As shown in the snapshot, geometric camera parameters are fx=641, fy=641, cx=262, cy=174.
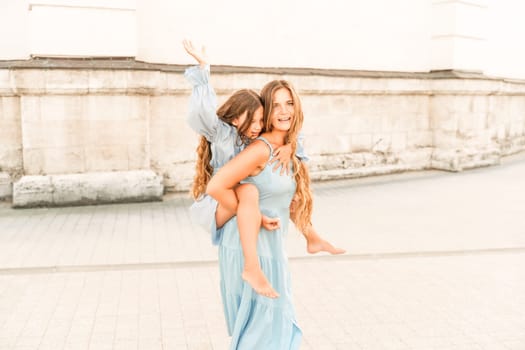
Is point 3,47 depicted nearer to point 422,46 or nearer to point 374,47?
point 374,47

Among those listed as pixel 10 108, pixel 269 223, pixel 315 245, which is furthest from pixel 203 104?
pixel 10 108

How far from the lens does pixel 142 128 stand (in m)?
8.46

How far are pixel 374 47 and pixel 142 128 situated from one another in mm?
4908

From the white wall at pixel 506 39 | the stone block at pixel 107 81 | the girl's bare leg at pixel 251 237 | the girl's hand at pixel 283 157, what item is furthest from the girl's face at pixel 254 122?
the white wall at pixel 506 39

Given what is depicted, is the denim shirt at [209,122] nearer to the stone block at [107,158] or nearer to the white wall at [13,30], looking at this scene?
the stone block at [107,158]

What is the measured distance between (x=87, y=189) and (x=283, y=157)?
5561 millimetres

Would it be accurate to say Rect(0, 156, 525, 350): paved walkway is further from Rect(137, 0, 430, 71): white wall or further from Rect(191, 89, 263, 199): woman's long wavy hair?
Rect(137, 0, 430, 71): white wall

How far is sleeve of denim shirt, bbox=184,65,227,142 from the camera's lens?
2.91m

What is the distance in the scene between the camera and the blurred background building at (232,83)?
8.08 meters

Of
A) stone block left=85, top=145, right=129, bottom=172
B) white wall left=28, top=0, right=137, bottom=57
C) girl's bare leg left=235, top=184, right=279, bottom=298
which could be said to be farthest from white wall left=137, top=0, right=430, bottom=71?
girl's bare leg left=235, top=184, right=279, bottom=298

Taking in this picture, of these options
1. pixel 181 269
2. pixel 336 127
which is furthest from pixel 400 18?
pixel 181 269

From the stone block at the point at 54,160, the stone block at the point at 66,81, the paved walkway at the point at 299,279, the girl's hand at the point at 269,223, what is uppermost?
the stone block at the point at 66,81

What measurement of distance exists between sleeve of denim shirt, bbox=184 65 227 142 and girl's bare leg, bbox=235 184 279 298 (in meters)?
0.32

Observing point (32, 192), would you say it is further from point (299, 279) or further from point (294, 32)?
point (294, 32)
